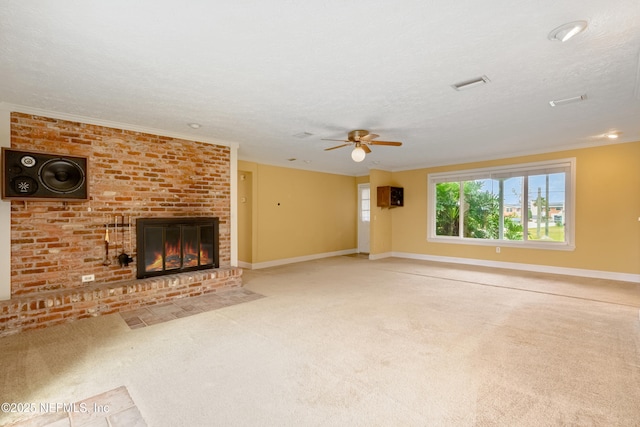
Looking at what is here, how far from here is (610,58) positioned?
7.81ft

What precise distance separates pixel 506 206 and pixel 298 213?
4702 millimetres

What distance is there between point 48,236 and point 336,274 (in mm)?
4349

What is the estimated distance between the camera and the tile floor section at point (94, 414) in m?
1.80

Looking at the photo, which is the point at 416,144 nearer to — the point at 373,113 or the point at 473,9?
the point at 373,113

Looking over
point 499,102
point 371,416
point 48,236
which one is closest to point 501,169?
point 499,102

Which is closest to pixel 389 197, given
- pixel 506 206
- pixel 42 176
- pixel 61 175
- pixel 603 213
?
pixel 506 206

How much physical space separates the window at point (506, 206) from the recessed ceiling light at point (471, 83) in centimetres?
425

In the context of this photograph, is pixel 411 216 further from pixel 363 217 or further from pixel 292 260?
pixel 292 260

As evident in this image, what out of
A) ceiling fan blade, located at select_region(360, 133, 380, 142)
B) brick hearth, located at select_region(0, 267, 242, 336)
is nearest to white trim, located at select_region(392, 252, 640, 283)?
ceiling fan blade, located at select_region(360, 133, 380, 142)

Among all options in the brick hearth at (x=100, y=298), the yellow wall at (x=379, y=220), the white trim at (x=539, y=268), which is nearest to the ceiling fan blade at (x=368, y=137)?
the brick hearth at (x=100, y=298)

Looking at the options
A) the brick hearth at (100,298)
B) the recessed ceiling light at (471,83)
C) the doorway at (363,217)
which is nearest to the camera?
the recessed ceiling light at (471,83)

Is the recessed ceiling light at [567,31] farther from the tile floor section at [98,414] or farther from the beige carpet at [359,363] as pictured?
the tile floor section at [98,414]

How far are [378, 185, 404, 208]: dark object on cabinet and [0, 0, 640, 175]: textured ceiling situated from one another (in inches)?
133

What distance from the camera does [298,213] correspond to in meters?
7.70
